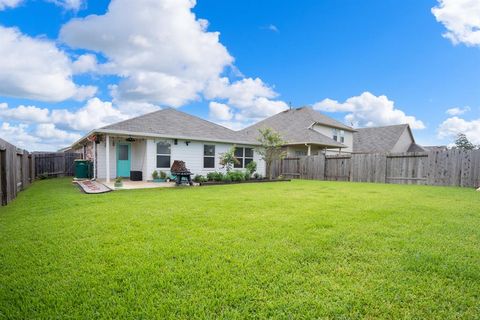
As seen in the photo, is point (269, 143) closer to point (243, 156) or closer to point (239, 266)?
point (243, 156)

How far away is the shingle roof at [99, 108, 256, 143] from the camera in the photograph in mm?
12664

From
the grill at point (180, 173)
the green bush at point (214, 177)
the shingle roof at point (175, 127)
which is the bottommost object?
the green bush at point (214, 177)

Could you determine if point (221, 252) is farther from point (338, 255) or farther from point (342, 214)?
point (342, 214)

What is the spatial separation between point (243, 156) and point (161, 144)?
5.38m

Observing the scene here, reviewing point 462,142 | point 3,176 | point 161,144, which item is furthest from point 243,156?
point 462,142

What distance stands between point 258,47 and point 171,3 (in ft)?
23.4

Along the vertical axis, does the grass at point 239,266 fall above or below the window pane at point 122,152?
below

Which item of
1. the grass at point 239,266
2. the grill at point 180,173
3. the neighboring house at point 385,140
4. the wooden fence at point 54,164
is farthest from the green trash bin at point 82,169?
the neighboring house at point 385,140

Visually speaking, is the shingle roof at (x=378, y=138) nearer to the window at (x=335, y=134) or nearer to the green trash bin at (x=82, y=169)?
the window at (x=335, y=134)

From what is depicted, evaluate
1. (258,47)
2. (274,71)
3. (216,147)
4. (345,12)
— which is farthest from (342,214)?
(274,71)

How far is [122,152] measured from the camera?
14508mm

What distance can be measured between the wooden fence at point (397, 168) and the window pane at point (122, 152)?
10785mm

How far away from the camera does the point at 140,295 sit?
2232 millimetres

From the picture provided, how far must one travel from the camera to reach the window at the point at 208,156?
14742mm
